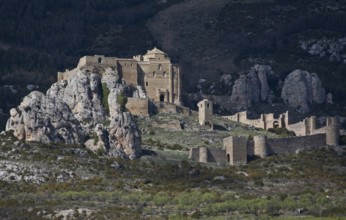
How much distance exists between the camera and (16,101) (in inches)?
7362

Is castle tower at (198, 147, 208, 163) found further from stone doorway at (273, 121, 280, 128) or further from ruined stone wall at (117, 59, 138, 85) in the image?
stone doorway at (273, 121, 280, 128)

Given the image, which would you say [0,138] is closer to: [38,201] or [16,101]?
[38,201]

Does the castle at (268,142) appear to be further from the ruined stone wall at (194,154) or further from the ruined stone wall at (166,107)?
the ruined stone wall at (166,107)

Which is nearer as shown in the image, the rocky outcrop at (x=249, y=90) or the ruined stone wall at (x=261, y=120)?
the ruined stone wall at (x=261, y=120)

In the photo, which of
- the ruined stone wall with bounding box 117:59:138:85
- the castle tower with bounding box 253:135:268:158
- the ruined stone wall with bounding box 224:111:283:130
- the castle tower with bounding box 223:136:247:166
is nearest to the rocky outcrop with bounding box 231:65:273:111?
the ruined stone wall with bounding box 224:111:283:130

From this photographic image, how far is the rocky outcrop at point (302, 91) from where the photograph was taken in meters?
192

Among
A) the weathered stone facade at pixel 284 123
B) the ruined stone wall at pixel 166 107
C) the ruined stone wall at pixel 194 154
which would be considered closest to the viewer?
the ruined stone wall at pixel 194 154

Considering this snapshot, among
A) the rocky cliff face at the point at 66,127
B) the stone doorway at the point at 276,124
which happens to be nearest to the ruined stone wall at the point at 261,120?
the stone doorway at the point at 276,124

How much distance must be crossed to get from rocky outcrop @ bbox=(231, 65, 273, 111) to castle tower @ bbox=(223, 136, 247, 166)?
989 inches

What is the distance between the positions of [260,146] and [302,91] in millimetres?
26376

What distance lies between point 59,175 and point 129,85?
62.2ft

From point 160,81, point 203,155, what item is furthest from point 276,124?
point 203,155

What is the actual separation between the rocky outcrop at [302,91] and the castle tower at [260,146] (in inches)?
964

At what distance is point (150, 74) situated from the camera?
17412cm
